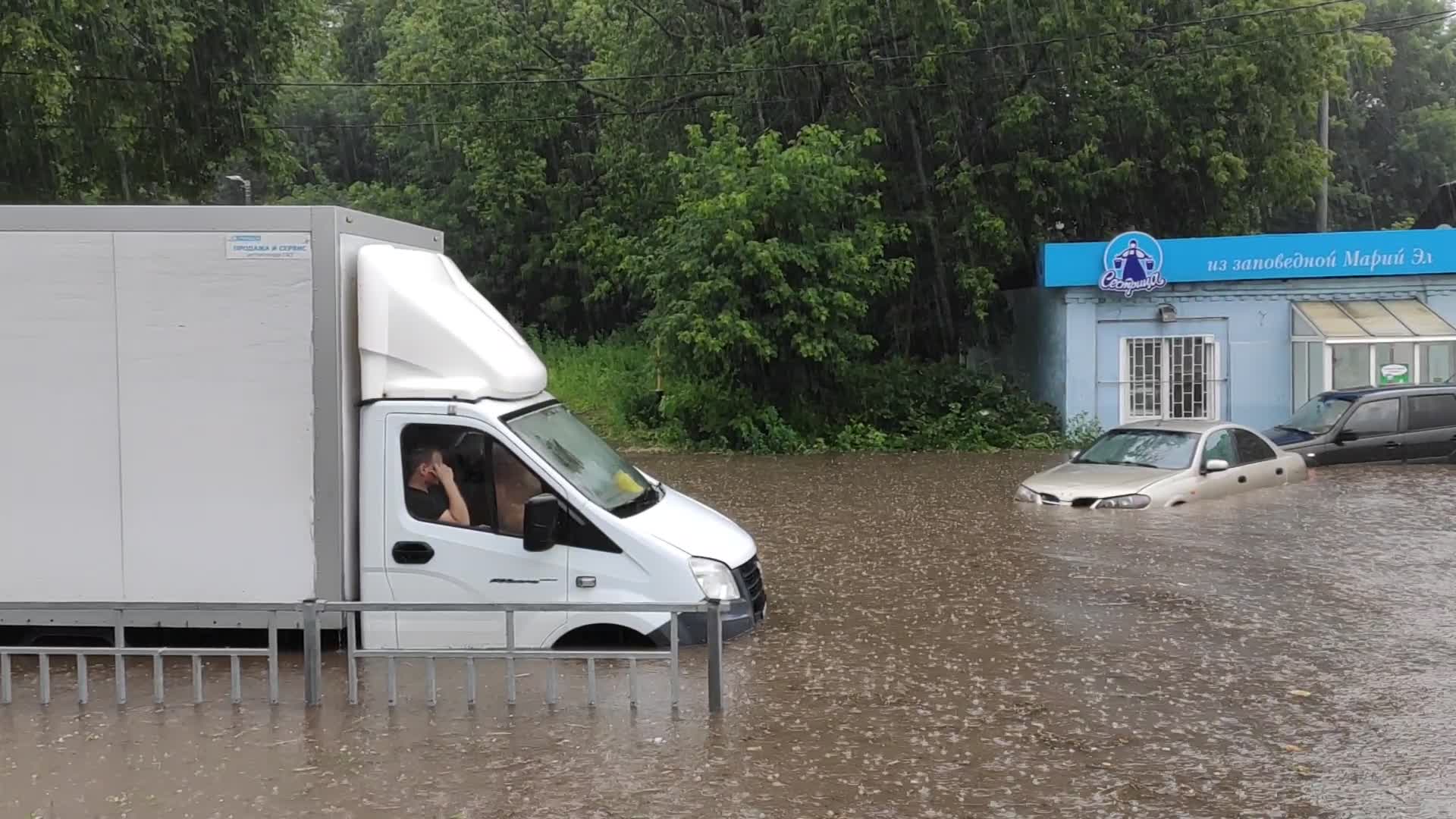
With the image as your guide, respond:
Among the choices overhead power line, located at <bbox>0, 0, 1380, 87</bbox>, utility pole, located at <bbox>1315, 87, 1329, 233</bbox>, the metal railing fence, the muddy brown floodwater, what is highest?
overhead power line, located at <bbox>0, 0, 1380, 87</bbox>

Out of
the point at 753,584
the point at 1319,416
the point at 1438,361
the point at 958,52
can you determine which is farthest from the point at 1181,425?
the point at 958,52

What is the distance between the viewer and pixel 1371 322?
23.0 m

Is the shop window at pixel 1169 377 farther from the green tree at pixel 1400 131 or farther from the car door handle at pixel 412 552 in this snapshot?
the green tree at pixel 1400 131

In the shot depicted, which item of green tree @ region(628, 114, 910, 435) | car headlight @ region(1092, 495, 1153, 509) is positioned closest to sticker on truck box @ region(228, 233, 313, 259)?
car headlight @ region(1092, 495, 1153, 509)

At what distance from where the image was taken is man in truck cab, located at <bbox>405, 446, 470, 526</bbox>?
25.4 ft

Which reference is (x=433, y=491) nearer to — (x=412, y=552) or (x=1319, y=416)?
(x=412, y=552)

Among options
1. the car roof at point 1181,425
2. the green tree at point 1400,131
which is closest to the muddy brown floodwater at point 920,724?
the car roof at point 1181,425

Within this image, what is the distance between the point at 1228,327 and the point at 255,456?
65.6ft

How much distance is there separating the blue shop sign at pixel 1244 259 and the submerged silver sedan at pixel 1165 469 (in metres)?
8.34

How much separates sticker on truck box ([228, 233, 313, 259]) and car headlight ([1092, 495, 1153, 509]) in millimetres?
8550

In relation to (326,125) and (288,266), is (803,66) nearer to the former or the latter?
(288,266)

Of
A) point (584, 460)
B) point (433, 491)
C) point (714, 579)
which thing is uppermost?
point (584, 460)

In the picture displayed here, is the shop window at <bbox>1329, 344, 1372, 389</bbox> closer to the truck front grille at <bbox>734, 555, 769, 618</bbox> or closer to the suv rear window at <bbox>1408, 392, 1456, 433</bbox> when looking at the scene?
the suv rear window at <bbox>1408, 392, 1456, 433</bbox>

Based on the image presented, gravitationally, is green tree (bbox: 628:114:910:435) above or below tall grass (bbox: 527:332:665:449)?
above
